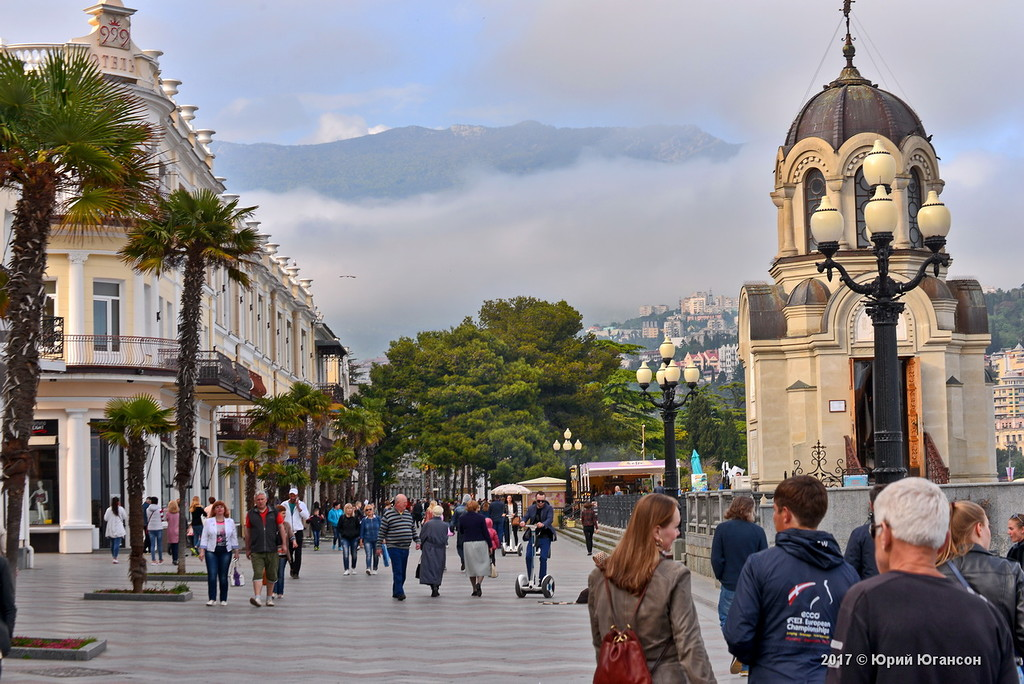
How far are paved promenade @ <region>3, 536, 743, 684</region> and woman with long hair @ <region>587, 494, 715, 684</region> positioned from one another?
22.0 feet

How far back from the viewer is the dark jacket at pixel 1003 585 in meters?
7.39

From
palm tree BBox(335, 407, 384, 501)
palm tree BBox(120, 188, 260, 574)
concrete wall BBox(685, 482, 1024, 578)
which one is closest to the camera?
concrete wall BBox(685, 482, 1024, 578)

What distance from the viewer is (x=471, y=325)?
3221 inches

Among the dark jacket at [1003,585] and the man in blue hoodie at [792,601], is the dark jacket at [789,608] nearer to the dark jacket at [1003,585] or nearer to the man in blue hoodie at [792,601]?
the man in blue hoodie at [792,601]

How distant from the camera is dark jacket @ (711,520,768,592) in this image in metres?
11.9

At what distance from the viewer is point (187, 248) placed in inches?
1090

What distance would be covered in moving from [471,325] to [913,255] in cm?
4566

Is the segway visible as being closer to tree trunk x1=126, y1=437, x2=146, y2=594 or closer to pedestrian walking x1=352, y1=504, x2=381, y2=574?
tree trunk x1=126, y1=437, x2=146, y2=594

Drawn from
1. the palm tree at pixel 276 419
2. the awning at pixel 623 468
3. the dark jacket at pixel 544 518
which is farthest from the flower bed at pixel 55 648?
the awning at pixel 623 468

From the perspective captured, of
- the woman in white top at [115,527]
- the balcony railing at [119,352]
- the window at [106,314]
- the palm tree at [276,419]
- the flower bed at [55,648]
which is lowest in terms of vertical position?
the flower bed at [55,648]

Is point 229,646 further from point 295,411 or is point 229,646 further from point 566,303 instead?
point 566,303

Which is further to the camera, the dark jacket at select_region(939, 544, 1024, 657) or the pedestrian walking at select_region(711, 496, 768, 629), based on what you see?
the pedestrian walking at select_region(711, 496, 768, 629)

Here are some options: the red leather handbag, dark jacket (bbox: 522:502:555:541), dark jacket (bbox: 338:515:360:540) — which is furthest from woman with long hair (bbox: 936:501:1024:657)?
dark jacket (bbox: 338:515:360:540)

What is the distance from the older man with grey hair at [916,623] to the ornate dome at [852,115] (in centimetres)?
3578
